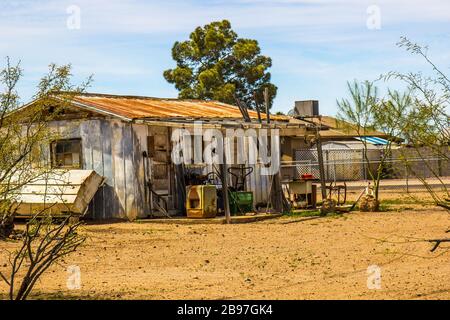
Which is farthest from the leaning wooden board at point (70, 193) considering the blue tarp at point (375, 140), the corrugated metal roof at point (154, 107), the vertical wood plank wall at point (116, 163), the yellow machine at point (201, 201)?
the blue tarp at point (375, 140)

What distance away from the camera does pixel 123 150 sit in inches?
938

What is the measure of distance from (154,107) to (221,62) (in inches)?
1205

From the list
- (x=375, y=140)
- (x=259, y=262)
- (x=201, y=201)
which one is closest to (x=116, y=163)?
(x=201, y=201)

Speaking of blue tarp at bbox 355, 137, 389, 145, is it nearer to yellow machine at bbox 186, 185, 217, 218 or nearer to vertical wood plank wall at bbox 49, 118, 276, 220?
yellow machine at bbox 186, 185, 217, 218

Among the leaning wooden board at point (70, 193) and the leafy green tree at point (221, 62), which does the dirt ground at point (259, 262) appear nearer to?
the leaning wooden board at point (70, 193)

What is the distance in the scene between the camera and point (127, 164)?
23797 millimetres

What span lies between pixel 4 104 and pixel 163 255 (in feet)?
17.4

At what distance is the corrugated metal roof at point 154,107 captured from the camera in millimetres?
24000

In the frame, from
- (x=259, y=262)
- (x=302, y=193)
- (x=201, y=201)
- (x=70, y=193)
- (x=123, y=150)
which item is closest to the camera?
(x=259, y=262)

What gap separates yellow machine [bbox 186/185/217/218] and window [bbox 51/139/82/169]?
3.38 metres

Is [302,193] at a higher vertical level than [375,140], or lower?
lower

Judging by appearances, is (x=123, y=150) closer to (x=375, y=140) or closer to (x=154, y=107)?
(x=154, y=107)

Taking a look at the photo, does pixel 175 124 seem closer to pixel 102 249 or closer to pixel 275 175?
pixel 275 175

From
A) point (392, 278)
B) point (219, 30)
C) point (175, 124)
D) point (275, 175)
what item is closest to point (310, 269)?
point (392, 278)
